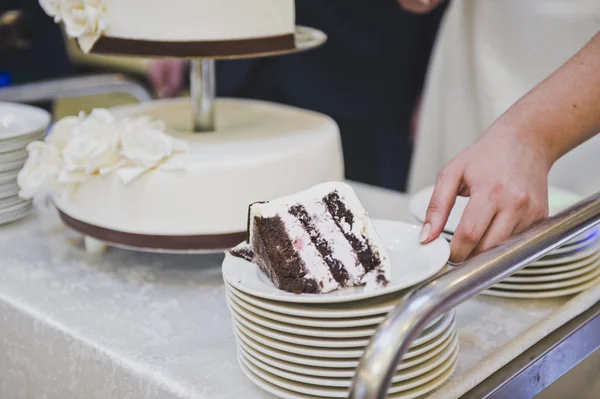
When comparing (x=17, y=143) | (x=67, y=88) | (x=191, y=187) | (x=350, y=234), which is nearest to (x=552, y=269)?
(x=350, y=234)

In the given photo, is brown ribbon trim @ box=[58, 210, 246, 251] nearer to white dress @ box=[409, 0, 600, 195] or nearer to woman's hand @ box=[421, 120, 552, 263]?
woman's hand @ box=[421, 120, 552, 263]

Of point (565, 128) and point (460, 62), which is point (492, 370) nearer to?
point (565, 128)

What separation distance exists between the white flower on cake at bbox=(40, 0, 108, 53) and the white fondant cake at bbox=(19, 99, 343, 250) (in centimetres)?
15

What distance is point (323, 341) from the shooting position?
84cm

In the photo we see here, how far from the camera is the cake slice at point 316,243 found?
3.01 feet

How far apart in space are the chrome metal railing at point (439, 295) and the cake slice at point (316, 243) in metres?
0.18

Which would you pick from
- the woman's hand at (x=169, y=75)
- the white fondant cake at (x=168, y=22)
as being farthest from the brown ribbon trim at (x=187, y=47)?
the woman's hand at (x=169, y=75)

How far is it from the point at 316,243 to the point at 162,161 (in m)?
0.36

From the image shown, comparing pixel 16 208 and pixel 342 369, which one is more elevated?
pixel 342 369

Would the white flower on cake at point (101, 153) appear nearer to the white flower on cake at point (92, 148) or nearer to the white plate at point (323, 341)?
the white flower on cake at point (92, 148)

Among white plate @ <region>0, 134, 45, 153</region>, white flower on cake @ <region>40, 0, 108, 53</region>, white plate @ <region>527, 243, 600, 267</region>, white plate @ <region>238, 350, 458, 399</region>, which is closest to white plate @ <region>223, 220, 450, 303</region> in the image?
white plate @ <region>238, 350, 458, 399</region>

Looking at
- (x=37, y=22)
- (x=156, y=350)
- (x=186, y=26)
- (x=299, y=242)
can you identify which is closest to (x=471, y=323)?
(x=299, y=242)

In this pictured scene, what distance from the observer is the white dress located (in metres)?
1.58

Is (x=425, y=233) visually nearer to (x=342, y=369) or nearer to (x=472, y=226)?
(x=472, y=226)
